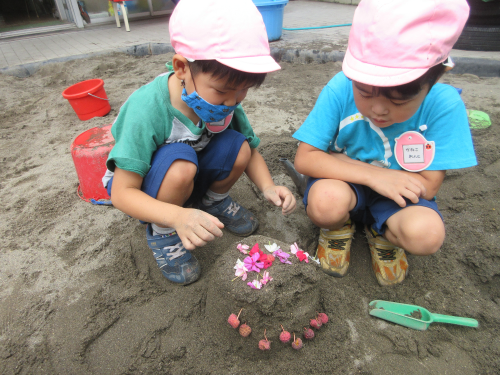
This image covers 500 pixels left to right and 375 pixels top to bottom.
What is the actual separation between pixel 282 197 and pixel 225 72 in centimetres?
65

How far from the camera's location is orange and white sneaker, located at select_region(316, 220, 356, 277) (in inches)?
61.4

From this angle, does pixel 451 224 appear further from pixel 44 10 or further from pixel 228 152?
pixel 44 10

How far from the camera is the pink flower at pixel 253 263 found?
4.04 ft

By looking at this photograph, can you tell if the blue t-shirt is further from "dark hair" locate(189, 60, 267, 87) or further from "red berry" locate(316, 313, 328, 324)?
"red berry" locate(316, 313, 328, 324)

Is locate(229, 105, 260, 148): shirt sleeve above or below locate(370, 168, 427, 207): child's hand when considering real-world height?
above

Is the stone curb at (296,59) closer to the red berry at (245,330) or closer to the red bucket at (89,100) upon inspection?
the red bucket at (89,100)

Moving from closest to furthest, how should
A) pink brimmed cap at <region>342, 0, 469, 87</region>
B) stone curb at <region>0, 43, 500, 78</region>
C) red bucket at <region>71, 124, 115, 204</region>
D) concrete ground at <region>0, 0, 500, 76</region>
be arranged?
pink brimmed cap at <region>342, 0, 469, 87</region> < red bucket at <region>71, 124, 115, 204</region> < stone curb at <region>0, 43, 500, 78</region> < concrete ground at <region>0, 0, 500, 76</region>

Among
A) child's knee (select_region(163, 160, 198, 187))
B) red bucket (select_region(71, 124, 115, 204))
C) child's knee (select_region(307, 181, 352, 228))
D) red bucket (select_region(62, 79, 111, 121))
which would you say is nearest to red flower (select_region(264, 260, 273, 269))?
child's knee (select_region(307, 181, 352, 228))

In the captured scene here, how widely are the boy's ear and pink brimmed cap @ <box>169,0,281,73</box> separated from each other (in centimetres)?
6

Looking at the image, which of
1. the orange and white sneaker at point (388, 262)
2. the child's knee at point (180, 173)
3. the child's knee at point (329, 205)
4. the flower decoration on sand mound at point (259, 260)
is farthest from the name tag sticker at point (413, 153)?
the child's knee at point (180, 173)

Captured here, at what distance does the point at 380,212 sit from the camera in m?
1.53

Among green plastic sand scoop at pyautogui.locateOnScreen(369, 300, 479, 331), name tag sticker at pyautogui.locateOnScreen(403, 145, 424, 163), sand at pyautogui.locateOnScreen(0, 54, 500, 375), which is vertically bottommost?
sand at pyautogui.locateOnScreen(0, 54, 500, 375)

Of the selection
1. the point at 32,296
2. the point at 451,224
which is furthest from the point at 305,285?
the point at 32,296

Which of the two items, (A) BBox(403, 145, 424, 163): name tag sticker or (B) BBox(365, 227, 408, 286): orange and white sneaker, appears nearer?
(A) BBox(403, 145, 424, 163): name tag sticker
